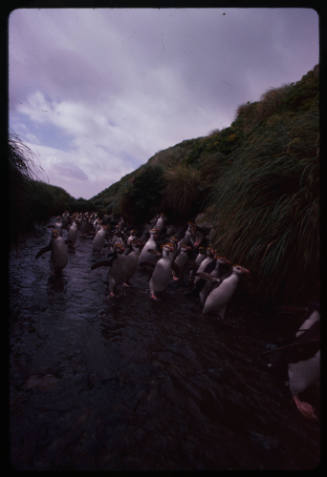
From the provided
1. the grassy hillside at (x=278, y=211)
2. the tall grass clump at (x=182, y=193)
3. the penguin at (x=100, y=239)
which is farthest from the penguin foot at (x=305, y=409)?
the tall grass clump at (x=182, y=193)

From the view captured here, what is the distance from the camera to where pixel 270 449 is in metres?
1.44

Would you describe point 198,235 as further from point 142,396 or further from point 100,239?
point 142,396

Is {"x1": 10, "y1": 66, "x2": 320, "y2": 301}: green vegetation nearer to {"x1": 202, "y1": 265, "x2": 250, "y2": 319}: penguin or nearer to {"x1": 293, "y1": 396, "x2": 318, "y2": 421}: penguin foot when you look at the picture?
{"x1": 202, "y1": 265, "x2": 250, "y2": 319}: penguin

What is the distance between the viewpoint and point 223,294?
344cm

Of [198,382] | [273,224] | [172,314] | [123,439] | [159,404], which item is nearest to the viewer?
[123,439]

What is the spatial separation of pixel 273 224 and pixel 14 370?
11.4 feet

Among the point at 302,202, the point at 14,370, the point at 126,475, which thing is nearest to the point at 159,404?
the point at 126,475

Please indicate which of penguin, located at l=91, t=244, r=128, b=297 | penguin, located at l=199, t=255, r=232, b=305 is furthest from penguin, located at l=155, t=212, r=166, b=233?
penguin, located at l=199, t=255, r=232, b=305

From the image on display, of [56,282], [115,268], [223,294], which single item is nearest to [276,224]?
Result: [223,294]

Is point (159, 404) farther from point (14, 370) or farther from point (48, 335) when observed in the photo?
point (48, 335)

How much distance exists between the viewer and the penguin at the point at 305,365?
171 centimetres

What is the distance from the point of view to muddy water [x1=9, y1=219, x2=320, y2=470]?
4.38 feet

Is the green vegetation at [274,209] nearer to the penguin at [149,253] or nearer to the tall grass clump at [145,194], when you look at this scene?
the penguin at [149,253]

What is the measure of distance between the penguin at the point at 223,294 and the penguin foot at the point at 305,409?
1.66 meters
